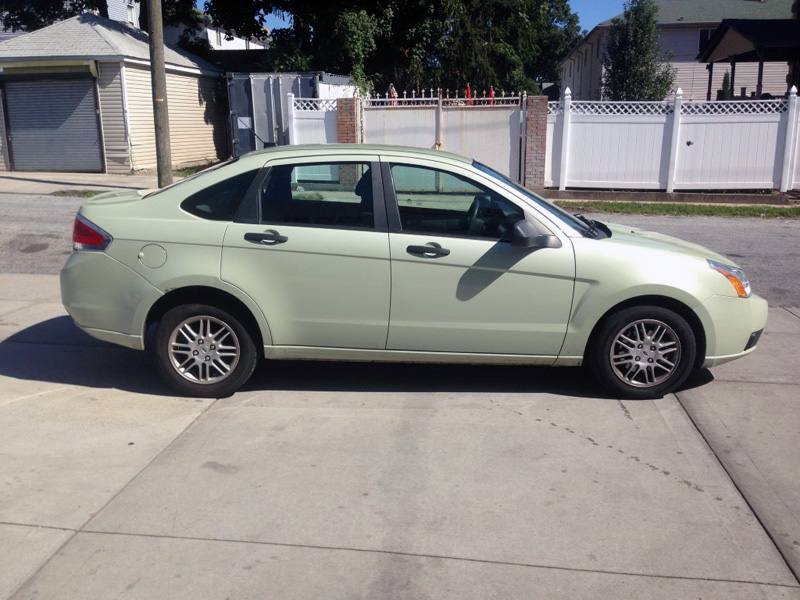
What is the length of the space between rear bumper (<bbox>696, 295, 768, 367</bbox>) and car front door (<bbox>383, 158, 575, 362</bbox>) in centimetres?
96

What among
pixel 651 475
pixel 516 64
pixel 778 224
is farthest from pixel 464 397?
pixel 516 64

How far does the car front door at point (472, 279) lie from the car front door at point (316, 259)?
0.45ft

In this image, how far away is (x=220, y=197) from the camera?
5.56 m

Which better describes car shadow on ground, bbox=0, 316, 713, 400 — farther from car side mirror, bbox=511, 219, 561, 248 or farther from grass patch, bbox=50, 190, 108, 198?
grass patch, bbox=50, 190, 108, 198

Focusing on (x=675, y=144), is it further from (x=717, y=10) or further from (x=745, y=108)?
(x=717, y=10)

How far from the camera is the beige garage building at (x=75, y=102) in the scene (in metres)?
20.9

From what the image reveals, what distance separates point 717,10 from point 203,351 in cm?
4395

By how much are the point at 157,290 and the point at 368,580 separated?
9.02 ft

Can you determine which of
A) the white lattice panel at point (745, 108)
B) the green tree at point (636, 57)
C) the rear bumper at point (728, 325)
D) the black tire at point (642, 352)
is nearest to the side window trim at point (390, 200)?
the black tire at point (642, 352)

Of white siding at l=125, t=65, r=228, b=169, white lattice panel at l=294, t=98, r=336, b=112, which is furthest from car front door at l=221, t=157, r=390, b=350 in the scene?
white siding at l=125, t=65, r=228, b=169

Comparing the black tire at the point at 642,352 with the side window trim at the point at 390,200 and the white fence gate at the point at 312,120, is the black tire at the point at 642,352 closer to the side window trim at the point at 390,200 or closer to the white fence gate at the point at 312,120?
the side window trim at the point at 390,200

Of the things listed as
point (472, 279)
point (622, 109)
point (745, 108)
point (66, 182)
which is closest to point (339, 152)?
point (472, 279)

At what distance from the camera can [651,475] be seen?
450cm

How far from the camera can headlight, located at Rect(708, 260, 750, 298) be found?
5.55 meters
